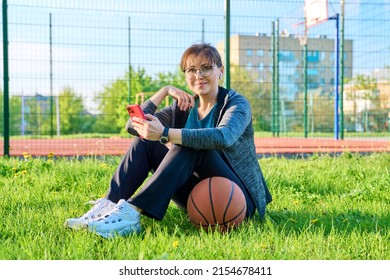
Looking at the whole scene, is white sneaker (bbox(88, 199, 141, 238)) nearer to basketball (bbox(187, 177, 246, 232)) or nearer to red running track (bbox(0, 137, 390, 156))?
basketball (bbox(187, 177, 246, 232))

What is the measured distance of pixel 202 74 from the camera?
2873 millimetres

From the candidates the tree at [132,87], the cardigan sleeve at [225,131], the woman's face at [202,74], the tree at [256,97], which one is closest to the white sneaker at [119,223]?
the cardigan sleeve at [225,131]

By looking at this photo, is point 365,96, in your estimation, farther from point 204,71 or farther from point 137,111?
point 137,111

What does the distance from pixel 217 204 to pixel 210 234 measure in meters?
0.20

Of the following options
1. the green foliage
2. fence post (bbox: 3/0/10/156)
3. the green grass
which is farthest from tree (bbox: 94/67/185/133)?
the green grass

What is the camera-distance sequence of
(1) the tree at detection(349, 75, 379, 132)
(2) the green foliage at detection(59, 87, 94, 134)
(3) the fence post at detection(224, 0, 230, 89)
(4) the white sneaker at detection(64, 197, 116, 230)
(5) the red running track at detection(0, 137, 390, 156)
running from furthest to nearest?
(2) the green foliage at detection(59, 87, 94, 134) → (1) the tree at detection(349, 75, 379, 132) → (5) the red running track at detection(0, 137, 390, 156) → (3) the fence post at detection(224, 0, 230, 89) → (4) the white sneaker at detection(64, 197, 116, 230)

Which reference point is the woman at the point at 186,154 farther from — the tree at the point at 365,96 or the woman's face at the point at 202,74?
the tree at the point at 365,96

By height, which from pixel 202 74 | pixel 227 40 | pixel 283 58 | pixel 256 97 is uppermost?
pixel 283 58

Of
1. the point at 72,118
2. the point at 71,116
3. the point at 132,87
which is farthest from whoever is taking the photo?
the point at 72,118

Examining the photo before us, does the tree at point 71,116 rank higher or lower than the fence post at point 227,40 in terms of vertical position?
lower

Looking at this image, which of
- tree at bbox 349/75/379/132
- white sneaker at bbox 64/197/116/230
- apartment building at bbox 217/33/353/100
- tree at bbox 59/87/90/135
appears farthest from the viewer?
tree at bbox 59/87/90/135

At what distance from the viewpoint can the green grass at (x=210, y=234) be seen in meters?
2.28

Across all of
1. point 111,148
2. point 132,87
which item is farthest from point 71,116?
point 111,148

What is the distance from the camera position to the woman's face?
2855mm
